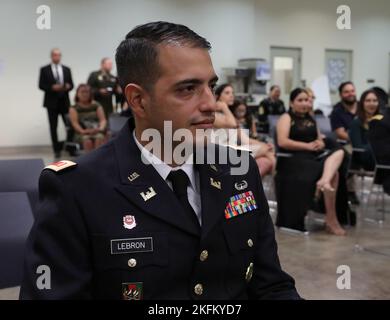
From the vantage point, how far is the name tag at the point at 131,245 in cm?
114

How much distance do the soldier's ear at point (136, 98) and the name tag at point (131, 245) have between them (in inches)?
11.5

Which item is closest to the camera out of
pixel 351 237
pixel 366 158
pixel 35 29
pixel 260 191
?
pixel 260 191

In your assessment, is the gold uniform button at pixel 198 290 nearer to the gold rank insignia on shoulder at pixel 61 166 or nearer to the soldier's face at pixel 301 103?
the gold rank insignia on shoulder at pixel 61 166

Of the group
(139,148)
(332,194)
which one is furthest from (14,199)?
(332,194)

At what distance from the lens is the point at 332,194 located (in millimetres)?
4547

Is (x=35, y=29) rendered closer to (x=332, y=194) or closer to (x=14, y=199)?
(x=332, y=194)

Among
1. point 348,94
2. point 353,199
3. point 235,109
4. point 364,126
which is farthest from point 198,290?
point 348,94

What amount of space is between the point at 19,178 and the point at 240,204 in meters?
1.34

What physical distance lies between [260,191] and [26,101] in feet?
32.0

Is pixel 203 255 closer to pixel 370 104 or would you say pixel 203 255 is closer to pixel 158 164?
pixel 158 164

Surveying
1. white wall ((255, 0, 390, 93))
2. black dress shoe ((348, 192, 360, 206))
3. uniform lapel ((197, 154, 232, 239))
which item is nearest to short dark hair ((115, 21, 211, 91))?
uniform lapel ((197, 154, 232, 239))

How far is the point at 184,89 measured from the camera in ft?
3.81
